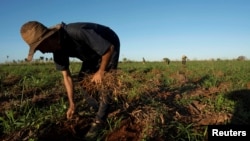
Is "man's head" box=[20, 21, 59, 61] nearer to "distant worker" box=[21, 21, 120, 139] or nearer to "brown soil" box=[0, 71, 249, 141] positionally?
"distant worker" box=[21, 21, 120, 139]

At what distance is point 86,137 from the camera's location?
404 cm

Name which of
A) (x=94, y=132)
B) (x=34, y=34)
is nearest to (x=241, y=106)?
(x=94, y=132)

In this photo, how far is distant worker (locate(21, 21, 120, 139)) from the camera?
11.2 feet

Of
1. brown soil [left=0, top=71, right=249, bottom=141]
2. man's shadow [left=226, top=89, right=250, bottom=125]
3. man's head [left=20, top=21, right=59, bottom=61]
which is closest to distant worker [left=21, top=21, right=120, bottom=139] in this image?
man's head [left=20, top=21, right=59, bottom=61]

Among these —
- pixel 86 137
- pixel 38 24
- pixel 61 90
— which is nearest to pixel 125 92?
pixel 86 137

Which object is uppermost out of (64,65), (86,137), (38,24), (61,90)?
(38,24)

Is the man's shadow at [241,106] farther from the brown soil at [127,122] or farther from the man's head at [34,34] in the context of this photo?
the man's head at [34,34]

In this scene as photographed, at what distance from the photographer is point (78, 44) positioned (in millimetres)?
3732

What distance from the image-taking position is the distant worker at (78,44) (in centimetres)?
340

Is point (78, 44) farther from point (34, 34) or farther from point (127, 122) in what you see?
point (127, 122)

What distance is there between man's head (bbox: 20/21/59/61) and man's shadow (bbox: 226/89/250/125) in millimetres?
2827

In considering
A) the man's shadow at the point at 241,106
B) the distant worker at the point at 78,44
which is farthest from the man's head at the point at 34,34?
the man's shadow at the point at 241,106

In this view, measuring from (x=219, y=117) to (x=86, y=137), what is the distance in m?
1.90

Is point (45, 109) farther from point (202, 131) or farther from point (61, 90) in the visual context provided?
point (202, 131)
